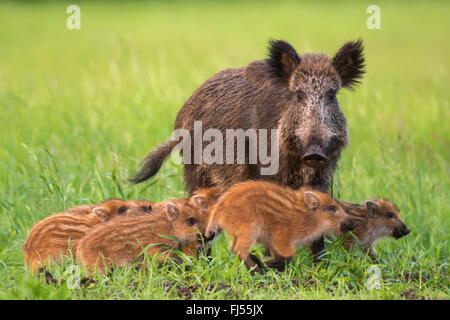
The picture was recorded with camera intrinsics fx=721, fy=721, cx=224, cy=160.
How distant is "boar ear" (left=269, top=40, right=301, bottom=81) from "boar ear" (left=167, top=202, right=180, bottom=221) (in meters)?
1.38

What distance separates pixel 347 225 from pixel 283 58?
144cm

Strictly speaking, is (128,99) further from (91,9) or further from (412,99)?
(91,9)

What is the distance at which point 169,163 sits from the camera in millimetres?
7812

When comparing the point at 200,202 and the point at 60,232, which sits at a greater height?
the point at 200,202

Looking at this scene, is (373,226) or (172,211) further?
(373,226)

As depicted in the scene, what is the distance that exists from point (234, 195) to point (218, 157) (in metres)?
0.88

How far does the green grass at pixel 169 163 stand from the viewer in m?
5.20

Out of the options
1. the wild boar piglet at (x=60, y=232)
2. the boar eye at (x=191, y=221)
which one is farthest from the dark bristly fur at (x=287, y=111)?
the wild boar piglet at (x=60, y=232)

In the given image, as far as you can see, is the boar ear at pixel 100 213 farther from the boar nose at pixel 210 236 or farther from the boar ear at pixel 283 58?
the boar ear at pixel 283 58

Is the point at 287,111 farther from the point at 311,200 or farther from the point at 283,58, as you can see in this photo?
the point at 311,200

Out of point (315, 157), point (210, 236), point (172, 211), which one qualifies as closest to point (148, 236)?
point (172, 211)

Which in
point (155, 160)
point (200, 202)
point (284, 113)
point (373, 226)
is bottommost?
point (373, 226)

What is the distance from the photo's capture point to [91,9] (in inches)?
1101

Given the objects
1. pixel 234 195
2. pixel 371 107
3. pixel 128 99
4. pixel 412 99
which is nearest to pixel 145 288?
pixel 234 195
